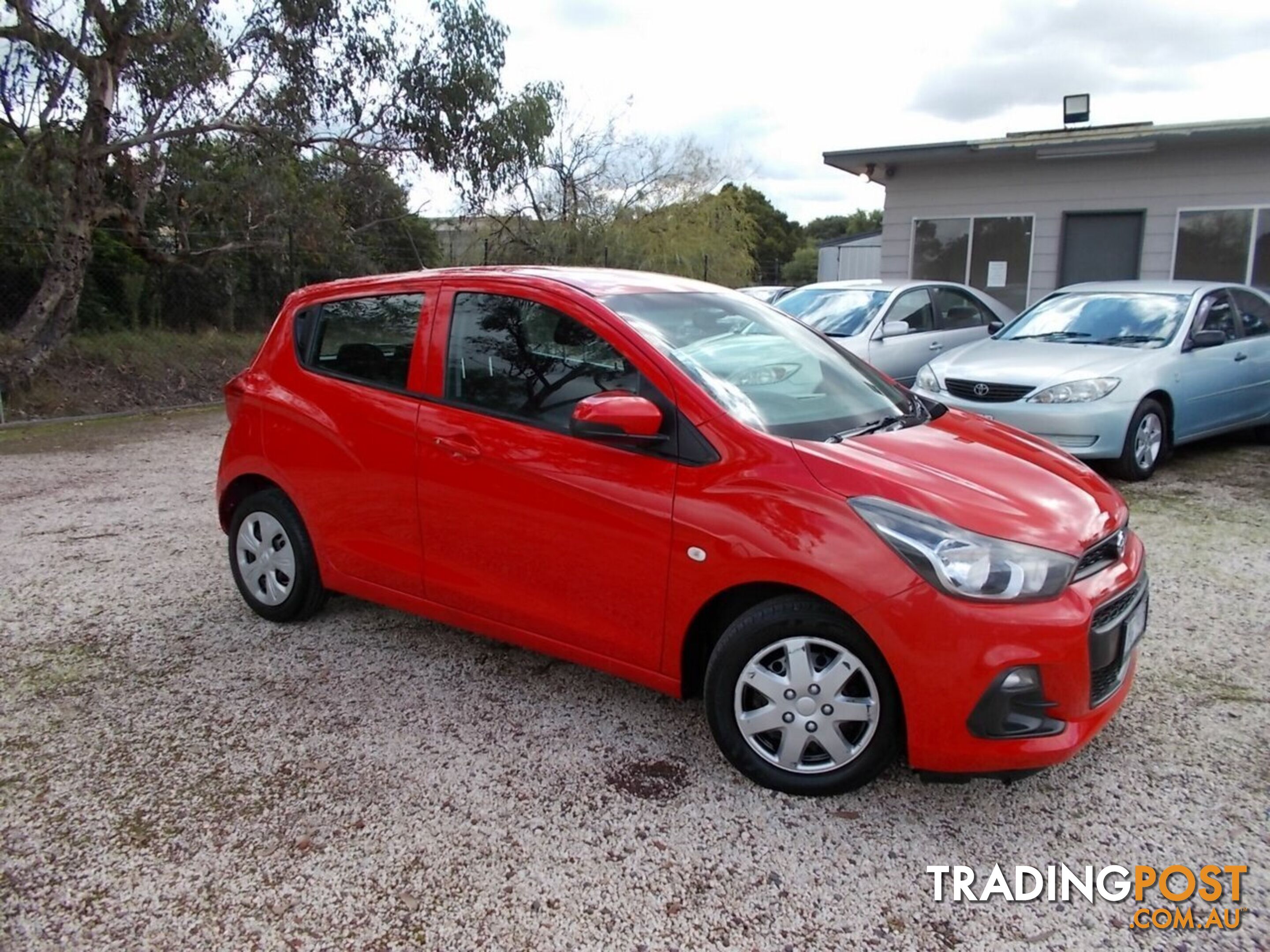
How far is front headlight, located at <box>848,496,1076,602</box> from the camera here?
2605 mm

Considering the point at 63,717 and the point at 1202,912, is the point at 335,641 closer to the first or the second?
the point at 63,717

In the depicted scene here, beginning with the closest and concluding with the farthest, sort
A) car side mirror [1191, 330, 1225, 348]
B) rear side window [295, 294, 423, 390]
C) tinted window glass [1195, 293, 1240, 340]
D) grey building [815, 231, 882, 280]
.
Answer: rear side window [295, 294, 423, 390] → car side mirror [1191, 330, 1225, 348] → tinted window glass [1195, 293, 1240, 340] → grey building [815, 231, 882, 280]

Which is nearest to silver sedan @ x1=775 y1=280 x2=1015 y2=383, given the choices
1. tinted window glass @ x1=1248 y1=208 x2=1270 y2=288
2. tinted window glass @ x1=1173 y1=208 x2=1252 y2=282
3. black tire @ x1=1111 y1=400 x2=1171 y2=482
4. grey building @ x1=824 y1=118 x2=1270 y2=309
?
black tire @ x1=1111 y1=400 x2=1171 y2=482

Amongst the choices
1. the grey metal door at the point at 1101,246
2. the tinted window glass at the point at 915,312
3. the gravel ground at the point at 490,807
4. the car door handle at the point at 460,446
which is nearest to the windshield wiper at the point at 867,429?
the gravel ground at the point at 490,807

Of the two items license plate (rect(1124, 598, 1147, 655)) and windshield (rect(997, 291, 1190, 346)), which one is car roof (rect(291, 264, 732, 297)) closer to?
license plate (rect(1124, 598, 1147, 655))

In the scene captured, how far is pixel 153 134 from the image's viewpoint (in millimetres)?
11656

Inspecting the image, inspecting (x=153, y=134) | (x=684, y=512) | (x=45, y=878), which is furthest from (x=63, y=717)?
(x=153, y=134)

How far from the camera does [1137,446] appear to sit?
270 inches

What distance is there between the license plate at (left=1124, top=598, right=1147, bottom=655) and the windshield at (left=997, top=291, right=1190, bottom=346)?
4.95 meters

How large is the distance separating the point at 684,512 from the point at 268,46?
41.6 ft

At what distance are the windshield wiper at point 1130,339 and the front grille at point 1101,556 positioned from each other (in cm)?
505

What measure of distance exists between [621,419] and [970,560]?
44.5 inches

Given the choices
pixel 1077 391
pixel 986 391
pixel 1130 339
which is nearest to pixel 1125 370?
pixel 1077 391

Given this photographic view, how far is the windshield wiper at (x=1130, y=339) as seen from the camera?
289 inches
